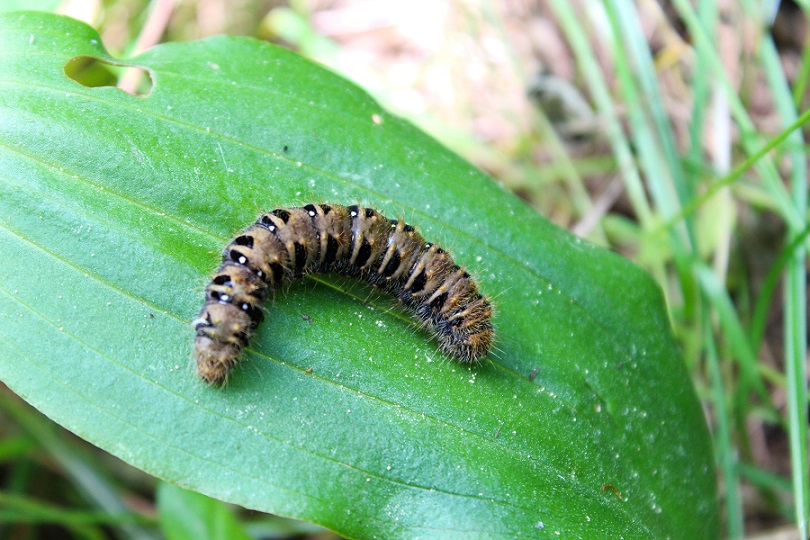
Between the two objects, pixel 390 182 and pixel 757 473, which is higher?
pixel 390 182

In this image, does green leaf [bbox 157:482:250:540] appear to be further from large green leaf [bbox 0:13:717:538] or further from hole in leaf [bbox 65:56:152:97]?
hole in leaf [bbox 65:56:152:97]

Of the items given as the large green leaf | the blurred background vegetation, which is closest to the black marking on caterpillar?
the large green leaf

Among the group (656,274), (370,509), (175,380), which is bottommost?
(370,509)

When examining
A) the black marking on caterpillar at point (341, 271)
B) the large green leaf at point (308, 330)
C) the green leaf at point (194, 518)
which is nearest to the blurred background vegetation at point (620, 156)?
the green leaf at point (194, 518)

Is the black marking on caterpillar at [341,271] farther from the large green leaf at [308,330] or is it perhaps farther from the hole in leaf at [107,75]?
the hole in leaf at [107,75]

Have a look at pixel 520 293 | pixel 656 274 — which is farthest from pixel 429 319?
pixel 656 274

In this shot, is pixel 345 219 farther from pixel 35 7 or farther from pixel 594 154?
pixel 594 154
